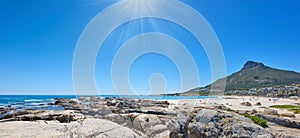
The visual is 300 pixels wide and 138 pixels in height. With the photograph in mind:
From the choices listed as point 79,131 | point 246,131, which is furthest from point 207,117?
point 79,131

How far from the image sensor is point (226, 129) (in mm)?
7199

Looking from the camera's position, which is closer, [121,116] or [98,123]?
[98,123]

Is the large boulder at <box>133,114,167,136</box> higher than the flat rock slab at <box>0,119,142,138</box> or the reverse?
the reverse

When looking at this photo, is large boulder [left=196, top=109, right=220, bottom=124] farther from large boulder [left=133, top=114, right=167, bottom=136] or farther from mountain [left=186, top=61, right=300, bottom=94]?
mountain [left=186, top=61, right=300, bottom=94]

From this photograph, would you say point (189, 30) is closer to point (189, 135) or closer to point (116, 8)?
point (116, 8)

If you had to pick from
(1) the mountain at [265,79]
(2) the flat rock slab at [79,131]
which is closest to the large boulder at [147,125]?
(2) the flat rock slab at [79,131]

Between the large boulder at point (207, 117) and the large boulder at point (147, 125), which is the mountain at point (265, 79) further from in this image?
the large boulder at point (207, 117)

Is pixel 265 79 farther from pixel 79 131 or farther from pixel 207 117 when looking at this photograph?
pixel 79 131

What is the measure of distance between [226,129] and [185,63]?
699 centimetres

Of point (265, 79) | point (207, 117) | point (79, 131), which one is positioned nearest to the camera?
point (79, 131)

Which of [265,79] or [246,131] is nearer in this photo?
[246,131]

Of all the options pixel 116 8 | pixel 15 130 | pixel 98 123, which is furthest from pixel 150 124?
pixel 116 8

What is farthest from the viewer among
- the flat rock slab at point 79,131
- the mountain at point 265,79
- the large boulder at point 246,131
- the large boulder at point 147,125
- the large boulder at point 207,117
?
the mountain at point 265,79

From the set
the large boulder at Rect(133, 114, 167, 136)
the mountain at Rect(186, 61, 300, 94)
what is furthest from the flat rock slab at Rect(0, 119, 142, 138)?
the mountain at Rect(186, 61, 300, 94)
